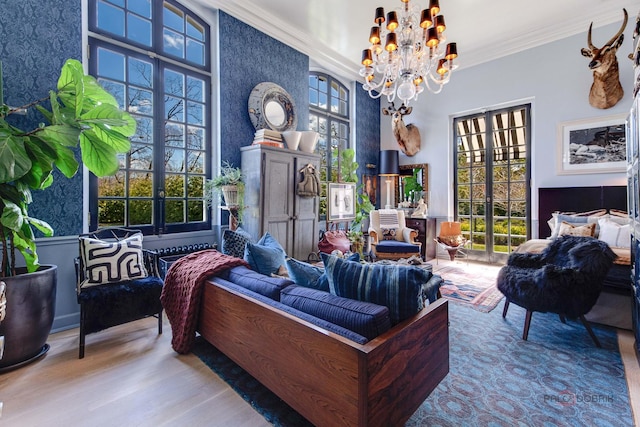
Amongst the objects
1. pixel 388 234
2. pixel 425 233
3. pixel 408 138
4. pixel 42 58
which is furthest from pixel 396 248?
pixel 42 58

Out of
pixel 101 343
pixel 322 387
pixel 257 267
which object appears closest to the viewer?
pixel 322 387

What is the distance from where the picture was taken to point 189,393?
6.16ft

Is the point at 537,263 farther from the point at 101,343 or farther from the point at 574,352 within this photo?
the point at 101,343

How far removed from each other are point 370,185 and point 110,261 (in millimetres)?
5017

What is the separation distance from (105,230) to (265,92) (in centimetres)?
262

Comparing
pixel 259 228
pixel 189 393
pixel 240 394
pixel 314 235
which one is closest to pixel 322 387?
pixel 240 394

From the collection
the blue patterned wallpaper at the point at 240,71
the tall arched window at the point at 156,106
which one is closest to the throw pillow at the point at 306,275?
the tall arched window at the point at 156,106

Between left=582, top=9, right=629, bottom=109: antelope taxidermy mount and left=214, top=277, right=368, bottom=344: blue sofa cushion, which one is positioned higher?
left=582, top=9, right=629, bottom=109: antelope taxidermy mount

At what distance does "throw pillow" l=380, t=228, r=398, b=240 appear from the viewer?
5152 millimetres

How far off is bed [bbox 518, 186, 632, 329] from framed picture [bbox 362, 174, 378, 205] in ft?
9.54

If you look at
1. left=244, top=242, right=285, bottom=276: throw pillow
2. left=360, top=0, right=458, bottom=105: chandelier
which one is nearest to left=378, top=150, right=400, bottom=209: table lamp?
left=360, top=0, right=458, bottom=105: chandelier

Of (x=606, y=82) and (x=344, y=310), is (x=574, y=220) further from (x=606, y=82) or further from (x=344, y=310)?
(x=344, y=310)

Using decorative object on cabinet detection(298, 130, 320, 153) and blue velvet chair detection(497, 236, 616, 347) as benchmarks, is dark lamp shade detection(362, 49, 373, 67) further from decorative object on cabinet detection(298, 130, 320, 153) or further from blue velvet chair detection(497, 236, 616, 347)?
blue velvet chair detection(497, 236, 616, 347)

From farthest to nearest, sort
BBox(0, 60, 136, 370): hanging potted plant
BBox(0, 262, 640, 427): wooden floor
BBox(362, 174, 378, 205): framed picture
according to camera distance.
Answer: BBox(362, 174, 378, 205): framed picture
BBox(0, 60, 136, 370): hanging potted plant
BBox(0, 262, 640, 427): wooden floor
